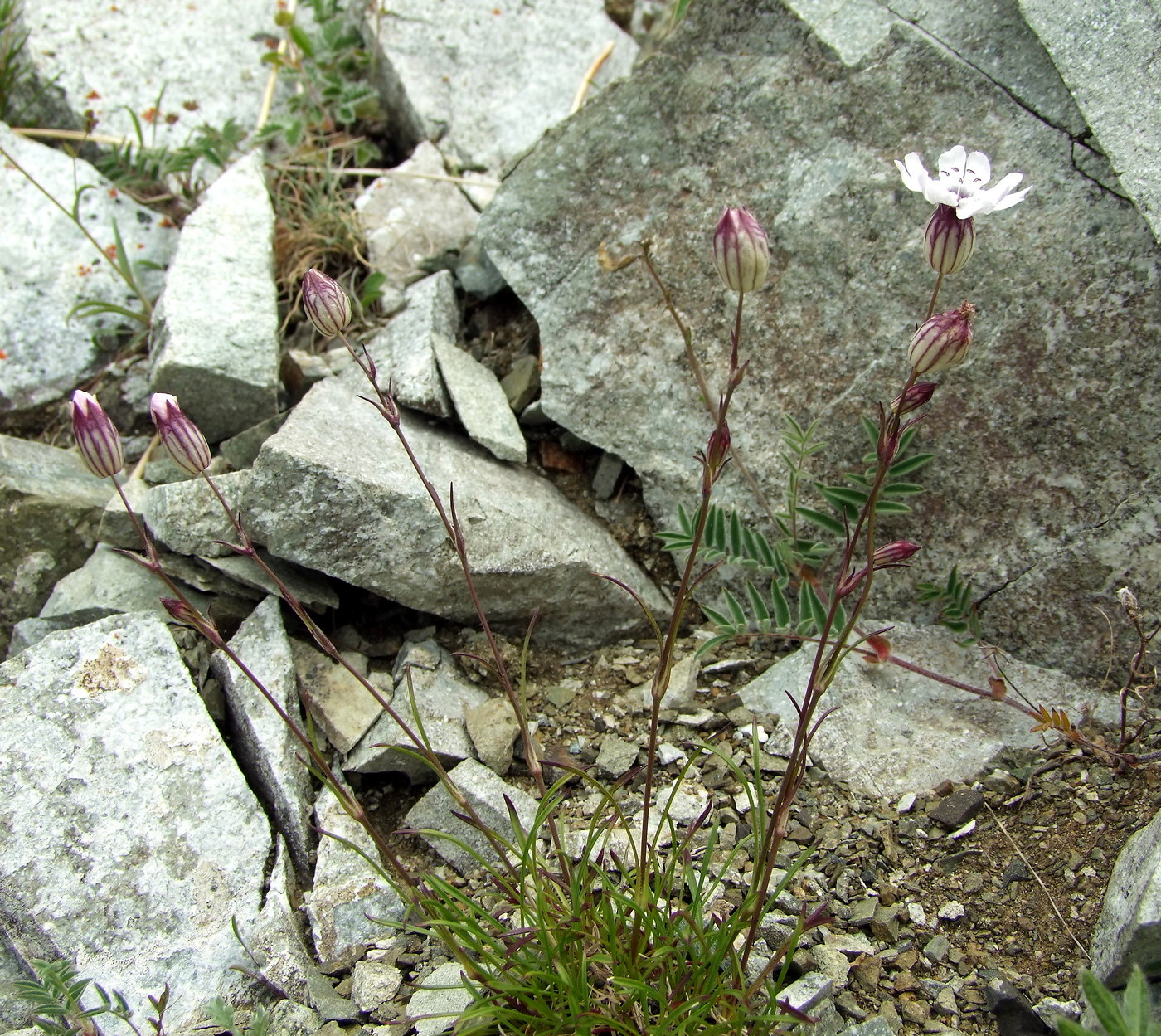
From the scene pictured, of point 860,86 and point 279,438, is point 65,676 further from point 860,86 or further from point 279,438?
point 860,86

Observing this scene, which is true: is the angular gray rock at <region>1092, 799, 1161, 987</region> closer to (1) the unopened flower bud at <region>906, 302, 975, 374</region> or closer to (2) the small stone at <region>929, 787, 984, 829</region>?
(2) the small stone at <region>929, 787, 984, 829</region>

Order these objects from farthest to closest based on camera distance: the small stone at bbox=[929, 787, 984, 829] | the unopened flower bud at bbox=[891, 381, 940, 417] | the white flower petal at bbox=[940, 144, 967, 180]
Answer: the small stone at bbox=[929, 787, 984, 829]
the white flower petal at bbox=[940, 144, 967, 180]
the unopened flower bud at bbox=[891, 381, 940, 417]

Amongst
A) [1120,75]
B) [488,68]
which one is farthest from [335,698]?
[488,68]

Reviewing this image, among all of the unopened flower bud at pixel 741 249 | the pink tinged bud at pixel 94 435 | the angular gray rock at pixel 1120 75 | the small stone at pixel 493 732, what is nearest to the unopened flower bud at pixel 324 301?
the pink tinged bud at pixel 94 435

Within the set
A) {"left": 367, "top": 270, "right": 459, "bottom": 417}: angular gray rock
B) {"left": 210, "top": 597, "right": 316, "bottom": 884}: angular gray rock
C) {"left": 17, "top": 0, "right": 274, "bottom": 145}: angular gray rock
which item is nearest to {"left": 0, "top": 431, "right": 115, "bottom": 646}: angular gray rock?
{"left": 210, "top": 597, "right": 316, "bottom": 884}: angular gray rock

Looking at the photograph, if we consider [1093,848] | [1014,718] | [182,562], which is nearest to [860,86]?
[1014,718]

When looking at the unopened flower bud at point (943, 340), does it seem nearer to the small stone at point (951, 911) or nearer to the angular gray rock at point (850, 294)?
the angular gray rock at point (850, 294)
